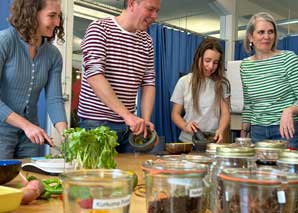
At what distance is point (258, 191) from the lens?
542 millimetres

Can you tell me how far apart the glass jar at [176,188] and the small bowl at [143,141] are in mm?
938

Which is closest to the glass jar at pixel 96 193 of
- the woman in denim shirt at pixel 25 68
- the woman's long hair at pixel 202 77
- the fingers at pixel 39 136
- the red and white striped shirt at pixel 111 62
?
the fingers at pixel 39 136

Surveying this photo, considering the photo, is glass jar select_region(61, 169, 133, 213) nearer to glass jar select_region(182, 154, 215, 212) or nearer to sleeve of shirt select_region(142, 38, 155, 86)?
glass jar select_region(182, 154, 215, 212)

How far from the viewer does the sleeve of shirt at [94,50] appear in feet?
5.82

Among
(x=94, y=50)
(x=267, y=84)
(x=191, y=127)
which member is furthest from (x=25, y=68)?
(x=267, y=84)

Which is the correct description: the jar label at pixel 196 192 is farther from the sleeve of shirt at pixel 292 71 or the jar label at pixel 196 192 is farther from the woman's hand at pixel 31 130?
the sleeve of shirt at pixel 292 71

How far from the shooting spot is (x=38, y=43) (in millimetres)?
1744

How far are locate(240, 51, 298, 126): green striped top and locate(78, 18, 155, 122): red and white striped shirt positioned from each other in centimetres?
67

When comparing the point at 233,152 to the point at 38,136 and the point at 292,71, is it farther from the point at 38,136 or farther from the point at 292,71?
the point at 292,71

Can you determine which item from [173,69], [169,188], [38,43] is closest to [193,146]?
[38,43]

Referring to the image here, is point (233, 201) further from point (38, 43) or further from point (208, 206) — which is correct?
point (38, 43)

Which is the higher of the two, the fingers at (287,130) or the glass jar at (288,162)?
the fingers at (287,130)

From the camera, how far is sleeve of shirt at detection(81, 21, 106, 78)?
1774 mm

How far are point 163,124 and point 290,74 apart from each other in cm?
205
